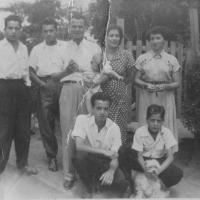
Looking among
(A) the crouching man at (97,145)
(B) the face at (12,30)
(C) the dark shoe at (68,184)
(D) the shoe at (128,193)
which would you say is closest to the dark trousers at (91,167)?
(A) the crouching man at (97,145)

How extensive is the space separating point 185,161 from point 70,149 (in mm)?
1431

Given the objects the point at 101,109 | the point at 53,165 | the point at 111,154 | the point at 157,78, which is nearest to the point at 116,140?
the point at 111,154

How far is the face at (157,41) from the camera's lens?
12.5 ft

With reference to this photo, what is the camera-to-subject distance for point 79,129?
3.51 meters

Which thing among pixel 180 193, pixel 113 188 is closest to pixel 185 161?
pixel 180 193

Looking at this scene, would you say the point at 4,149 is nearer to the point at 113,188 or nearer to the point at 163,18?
the point at 113,188

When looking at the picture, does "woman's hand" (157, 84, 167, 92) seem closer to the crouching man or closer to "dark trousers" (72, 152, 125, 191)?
the crouching man

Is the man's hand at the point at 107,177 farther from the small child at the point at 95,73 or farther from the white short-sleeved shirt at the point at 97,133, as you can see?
the small child at the point at 95,73

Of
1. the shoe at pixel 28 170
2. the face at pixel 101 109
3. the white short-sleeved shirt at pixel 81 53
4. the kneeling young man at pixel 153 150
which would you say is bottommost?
the shoe at pixel 28 170

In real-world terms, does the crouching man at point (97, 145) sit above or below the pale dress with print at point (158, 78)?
below

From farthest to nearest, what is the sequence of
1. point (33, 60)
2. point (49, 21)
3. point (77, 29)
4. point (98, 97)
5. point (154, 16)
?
point (154, 16), point (33, 60), point (49, 21), point (77, 29), point (98, 97)

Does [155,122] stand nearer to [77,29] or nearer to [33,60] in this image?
[77,29]

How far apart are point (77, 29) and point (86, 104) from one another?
711 millimetres

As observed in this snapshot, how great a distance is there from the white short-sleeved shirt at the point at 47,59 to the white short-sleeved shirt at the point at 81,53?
0.14m
